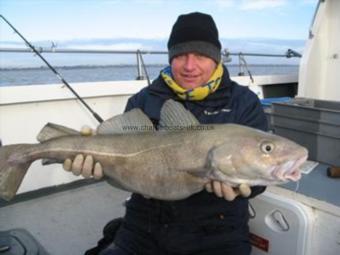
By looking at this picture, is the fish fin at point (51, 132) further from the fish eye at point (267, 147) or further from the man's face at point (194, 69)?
the fish eye at point (267, 147)

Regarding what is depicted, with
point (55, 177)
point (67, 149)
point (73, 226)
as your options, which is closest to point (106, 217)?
point (73, 226)

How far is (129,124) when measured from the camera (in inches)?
99.6

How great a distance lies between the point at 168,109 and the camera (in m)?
2.39

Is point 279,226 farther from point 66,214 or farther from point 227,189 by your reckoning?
point 66,214

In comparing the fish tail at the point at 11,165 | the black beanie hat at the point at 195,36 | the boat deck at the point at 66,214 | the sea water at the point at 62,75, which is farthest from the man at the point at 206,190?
the sea water at the point at 62,75

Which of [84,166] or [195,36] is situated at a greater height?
[195,36]

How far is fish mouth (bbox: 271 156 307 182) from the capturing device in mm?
1935

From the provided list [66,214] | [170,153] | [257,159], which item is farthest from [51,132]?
[66,214]

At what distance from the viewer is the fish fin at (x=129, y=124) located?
2.51 meters

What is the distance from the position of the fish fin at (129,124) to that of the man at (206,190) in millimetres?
239

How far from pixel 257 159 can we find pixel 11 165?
1.53m

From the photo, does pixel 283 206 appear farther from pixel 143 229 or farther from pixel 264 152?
pixel 143 229

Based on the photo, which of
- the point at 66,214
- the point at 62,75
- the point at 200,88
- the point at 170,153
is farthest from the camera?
the point at 62,75

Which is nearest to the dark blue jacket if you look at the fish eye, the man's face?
the man's face
